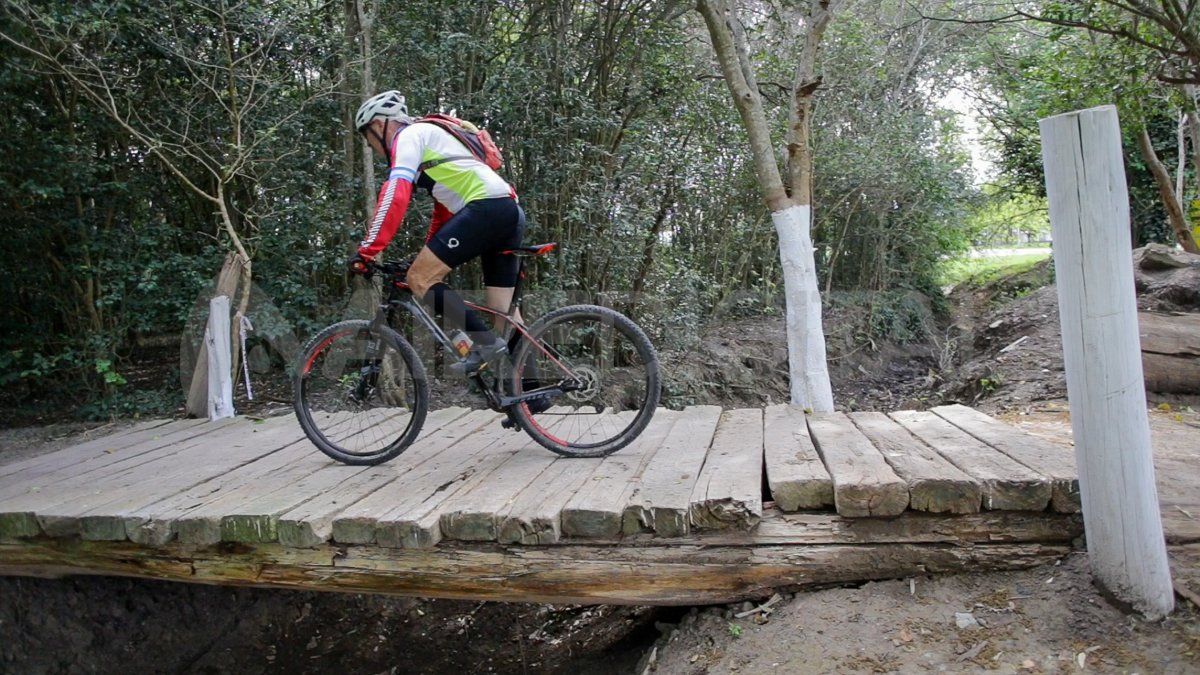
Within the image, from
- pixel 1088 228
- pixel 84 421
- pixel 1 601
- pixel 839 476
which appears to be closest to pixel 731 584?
pixel 839 476

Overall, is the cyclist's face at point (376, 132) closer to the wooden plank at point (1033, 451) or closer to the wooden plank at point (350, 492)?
the wooden plank at point (350, 492)

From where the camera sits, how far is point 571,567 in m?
3.23

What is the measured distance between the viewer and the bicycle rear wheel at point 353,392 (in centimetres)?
388

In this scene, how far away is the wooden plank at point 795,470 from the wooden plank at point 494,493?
83 centimetres

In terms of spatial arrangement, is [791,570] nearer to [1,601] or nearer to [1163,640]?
[1163,640]

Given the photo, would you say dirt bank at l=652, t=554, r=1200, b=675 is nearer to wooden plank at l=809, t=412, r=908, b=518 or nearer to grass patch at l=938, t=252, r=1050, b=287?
wooden plank at l=809, t=412, r=908, b=518

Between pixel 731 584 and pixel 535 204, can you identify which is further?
pixel 535 204

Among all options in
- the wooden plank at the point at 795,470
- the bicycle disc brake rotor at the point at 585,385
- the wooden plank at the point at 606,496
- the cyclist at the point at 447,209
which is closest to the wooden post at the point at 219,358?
the cyclist at the point at 447,209

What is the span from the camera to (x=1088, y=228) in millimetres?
2629

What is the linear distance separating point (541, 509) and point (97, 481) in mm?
2322

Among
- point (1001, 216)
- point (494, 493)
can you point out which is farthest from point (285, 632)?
point (1001, 216)

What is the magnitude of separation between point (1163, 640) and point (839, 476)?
110cm

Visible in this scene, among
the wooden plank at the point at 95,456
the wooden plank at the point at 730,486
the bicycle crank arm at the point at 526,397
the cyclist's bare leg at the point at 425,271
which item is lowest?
the wooden plank at the point at 730,486

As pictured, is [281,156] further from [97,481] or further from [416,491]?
[416,491]
